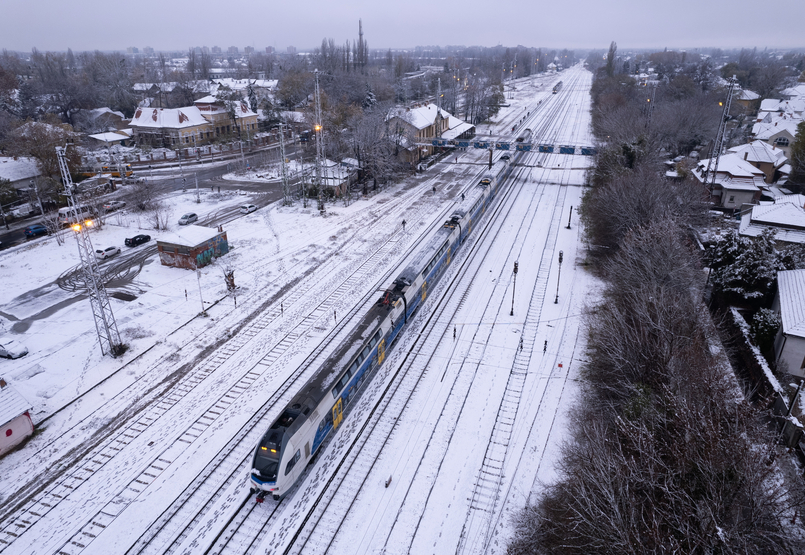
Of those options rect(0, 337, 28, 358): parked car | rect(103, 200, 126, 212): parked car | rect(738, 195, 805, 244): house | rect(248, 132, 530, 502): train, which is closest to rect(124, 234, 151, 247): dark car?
rect(103, 200, 126, 212): parked car

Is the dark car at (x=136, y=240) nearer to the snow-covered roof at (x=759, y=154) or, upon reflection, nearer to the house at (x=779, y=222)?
the house at (x=779, y=222)

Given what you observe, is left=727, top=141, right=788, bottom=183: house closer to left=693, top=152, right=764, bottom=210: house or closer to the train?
left=693, top=152, right=764, bottom=210: house

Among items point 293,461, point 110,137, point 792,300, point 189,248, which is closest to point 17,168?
point 110,137

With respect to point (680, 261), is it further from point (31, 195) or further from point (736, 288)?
point (31, 195)

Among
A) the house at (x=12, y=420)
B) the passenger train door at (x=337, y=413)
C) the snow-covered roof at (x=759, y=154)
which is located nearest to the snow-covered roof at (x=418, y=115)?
the snow-covered roof at (x=759, y=154)

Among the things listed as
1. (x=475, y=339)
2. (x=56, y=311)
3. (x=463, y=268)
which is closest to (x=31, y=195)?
(x=56, y=311)

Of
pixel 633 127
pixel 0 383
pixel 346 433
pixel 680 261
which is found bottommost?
pixel 346 433
